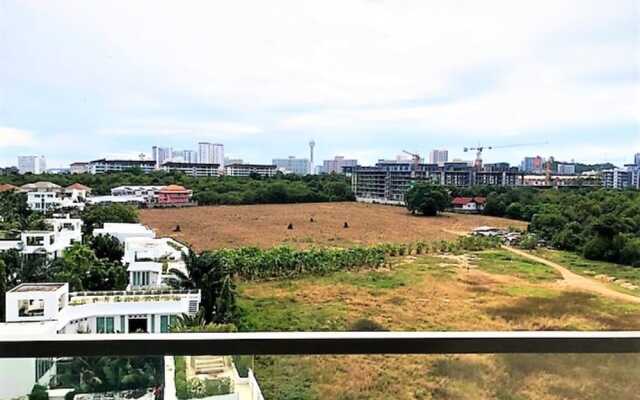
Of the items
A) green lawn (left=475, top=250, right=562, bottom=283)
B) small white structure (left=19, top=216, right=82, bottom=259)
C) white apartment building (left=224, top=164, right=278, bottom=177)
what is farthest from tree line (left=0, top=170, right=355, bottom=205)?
green lawn (left=475, top=250, right=562, bottom=283)

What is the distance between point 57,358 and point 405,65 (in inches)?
63.0

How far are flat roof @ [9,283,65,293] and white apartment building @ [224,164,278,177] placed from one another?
774mm

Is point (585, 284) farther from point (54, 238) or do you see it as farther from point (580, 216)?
point (54, 238)

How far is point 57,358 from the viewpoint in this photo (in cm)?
168

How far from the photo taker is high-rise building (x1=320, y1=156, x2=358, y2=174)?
2.36 meters

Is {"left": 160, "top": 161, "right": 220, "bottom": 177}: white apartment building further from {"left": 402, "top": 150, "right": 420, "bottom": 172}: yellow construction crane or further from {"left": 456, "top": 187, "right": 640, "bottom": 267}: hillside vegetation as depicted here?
{"left": 456, "top": 187, "right": 640, "bottom": 267}: hillside vegetation

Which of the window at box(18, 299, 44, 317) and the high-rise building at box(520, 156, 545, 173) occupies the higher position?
the high-rise building at box(520, 156, 545, 173)

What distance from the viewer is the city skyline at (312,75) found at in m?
2.16

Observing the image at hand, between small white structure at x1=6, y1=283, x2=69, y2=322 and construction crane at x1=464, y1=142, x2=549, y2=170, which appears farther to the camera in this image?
construction crane at x1=464, y1=142, x2=549, y2=170

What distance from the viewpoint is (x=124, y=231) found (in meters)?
2.23

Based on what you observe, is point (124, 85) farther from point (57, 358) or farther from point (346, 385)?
point (346, 385)

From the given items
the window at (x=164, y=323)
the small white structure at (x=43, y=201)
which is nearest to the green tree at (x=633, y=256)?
the window at (x=164, y=323)

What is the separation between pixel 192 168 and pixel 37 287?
716mm

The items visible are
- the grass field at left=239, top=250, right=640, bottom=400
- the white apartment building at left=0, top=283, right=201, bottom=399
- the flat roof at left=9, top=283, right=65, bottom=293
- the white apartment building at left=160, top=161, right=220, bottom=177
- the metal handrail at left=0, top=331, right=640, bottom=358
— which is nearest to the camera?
the metal handrail at left=0, top=331, right=640, bottom=358
